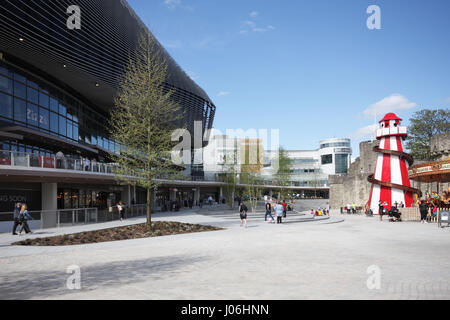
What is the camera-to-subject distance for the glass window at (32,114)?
2836 centimetres

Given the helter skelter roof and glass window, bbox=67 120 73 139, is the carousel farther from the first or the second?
glass window, bbox=67 120 73 139

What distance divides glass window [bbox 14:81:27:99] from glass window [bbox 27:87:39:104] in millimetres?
491

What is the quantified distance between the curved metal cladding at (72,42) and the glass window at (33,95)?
69.4 inches

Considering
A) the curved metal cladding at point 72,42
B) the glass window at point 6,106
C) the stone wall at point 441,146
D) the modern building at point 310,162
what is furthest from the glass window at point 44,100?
the modern building at point 310,162

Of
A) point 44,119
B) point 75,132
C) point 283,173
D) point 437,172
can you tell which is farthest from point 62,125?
point 437,172

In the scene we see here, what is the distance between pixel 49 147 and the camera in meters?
33.3

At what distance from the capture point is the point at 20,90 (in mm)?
27516

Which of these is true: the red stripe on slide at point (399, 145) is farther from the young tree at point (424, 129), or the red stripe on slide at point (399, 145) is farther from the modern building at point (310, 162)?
the modern building at point (310, 162)

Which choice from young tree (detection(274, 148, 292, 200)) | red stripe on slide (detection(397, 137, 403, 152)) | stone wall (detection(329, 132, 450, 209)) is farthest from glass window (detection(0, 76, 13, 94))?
stone wall (detection(329, 132, 450, 209))

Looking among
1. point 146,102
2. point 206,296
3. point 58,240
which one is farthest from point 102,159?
point 206,296

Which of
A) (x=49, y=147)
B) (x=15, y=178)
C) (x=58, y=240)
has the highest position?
(x=49, y=147)

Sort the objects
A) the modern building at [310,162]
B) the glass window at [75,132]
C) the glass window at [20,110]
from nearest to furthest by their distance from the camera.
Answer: the glass window at [20,110], the glass window at [75,132], the modern building at [310,162]

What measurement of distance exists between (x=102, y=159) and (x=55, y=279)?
4158 centimetres
